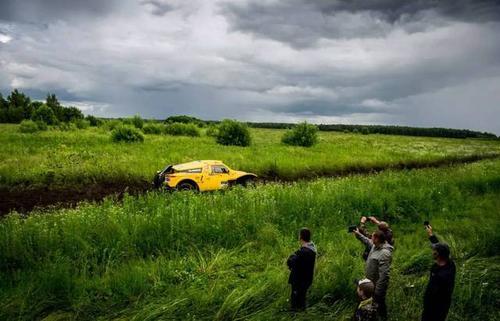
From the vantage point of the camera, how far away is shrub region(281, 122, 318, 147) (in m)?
44.2

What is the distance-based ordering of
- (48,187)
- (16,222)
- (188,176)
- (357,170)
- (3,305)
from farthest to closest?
(357,170), (48,187), (188,176), (16,222), (3,305)

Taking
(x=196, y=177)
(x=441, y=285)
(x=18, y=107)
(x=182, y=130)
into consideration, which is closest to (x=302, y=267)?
(x=441, y=285)

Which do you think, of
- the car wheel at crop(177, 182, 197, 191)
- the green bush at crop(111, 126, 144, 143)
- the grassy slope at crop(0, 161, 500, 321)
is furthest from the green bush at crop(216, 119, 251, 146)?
the grassy slope at crop(0, 161, 500, 321)

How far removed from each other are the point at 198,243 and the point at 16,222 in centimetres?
487

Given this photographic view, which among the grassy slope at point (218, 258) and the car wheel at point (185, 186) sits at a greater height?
the car wheel at point (185, 186)

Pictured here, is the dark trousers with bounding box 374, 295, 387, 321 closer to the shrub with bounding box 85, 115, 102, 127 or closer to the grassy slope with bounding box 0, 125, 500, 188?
the grassy slope with bounding box 0, 125, 500, 188

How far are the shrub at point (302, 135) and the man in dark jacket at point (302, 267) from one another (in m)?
37.8

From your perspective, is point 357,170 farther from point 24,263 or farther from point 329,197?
point 24,263

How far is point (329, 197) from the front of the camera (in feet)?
48.2

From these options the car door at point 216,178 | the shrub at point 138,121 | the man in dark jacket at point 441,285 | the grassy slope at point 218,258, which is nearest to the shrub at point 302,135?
the shrub at point 138,121

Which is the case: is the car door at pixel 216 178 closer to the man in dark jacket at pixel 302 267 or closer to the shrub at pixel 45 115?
the man in dark jacket at pixel 302 267

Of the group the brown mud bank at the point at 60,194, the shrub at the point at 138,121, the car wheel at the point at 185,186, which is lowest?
the brown mud bank at the point at 60,194

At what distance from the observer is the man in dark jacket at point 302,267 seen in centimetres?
652

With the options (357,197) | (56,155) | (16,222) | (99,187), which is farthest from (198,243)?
(56,155)
